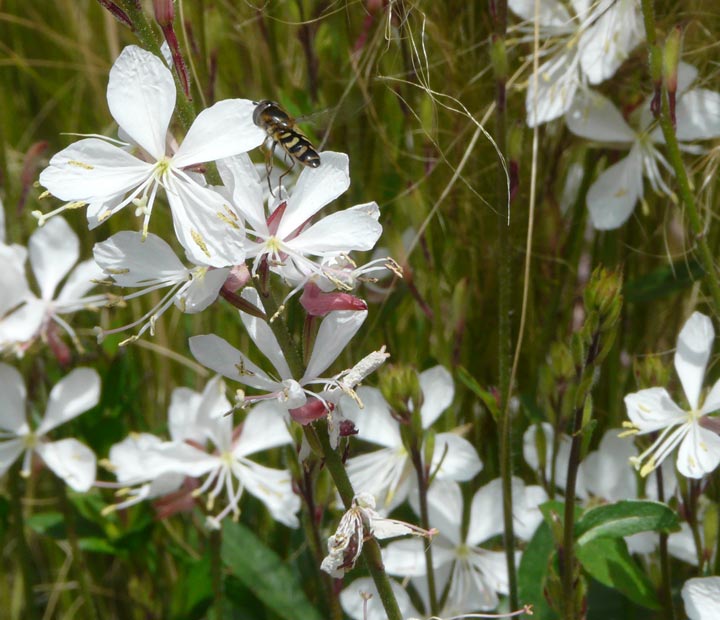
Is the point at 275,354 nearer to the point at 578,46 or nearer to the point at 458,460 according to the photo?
the point at 458,460

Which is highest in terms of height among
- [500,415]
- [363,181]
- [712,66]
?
[712,66]

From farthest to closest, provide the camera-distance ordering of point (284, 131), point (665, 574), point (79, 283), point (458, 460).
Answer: point (79, 283) < point (458, 460) < point (665, 574) < point (284, 131)

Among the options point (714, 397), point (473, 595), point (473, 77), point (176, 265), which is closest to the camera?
point (176, 265)

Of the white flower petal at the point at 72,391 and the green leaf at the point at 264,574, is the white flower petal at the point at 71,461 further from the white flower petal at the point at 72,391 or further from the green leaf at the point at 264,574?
the green leaf at the point at 264,574

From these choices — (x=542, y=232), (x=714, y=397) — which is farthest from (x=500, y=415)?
(x=542, y=232)

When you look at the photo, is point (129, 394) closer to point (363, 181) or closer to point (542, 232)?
point (363, 181)

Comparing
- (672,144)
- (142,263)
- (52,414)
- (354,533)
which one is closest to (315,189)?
(142,263)
